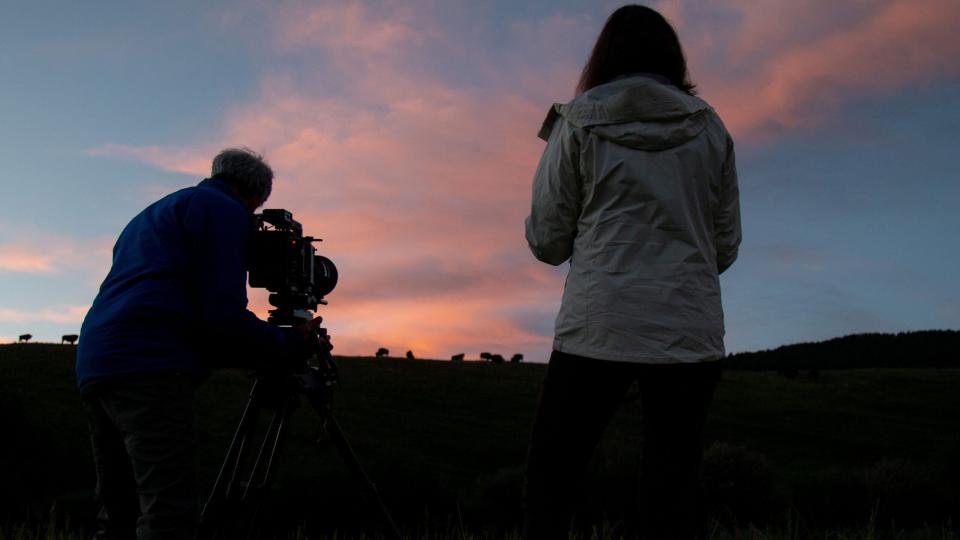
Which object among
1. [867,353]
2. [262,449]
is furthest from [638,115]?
[867,353]

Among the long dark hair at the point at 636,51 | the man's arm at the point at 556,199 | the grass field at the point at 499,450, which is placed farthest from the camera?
the grass field at the point at 499,450

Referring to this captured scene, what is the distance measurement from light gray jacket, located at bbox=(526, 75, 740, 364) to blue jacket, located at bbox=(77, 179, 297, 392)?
1.38 metres

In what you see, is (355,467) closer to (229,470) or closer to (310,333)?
(229,470)

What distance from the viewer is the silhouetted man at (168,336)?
11.4ft

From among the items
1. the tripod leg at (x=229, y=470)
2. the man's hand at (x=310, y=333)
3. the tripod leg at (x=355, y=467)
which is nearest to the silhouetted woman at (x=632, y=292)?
the man's hand at (x=310, y=333)

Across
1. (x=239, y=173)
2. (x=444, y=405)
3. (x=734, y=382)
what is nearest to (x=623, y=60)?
(x=239, y=173)

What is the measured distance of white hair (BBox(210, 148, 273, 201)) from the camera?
3.98m

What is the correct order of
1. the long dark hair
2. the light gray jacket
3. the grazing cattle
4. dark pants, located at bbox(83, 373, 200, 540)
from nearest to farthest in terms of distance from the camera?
1. the light gray jacket
2. the long dark hair
3. dark pants, located at bbox(83, 373, 200, 540)
4. the grazing cattle

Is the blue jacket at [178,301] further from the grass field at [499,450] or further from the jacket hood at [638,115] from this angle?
the grass field at [499,450]

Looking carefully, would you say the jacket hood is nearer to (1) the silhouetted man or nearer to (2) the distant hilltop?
(1) the silhouetted man

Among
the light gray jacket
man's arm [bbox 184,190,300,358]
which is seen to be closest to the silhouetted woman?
the light gray jacket

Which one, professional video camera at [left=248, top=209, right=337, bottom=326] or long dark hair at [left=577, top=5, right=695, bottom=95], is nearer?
long dark hair at [left=577, top=5, right=695, bottom=95]

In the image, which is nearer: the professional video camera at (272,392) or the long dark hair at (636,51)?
the long dark hair at (636,51)

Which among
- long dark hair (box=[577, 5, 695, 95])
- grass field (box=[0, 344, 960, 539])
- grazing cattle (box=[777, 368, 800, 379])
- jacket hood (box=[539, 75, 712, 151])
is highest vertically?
grazing cattle (box=[777, 368, 800, 379])
